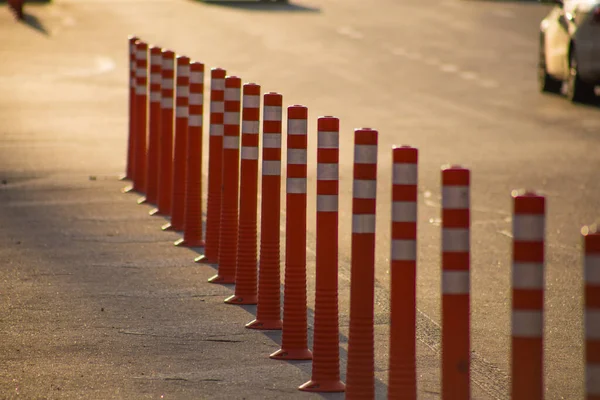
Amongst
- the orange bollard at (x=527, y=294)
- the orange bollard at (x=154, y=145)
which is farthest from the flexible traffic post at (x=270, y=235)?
the orange bollard at (x=154, y=145)

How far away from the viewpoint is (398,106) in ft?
70.2

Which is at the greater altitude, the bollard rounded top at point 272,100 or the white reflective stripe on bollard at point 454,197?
the bollard rounded top at point 272,100

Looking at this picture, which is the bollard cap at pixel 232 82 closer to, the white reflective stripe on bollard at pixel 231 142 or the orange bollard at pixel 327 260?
the white reflective stripe on bollard at pixel 231 142

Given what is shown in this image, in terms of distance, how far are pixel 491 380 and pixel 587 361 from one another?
8.15ft

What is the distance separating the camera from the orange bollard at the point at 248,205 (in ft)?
27.3

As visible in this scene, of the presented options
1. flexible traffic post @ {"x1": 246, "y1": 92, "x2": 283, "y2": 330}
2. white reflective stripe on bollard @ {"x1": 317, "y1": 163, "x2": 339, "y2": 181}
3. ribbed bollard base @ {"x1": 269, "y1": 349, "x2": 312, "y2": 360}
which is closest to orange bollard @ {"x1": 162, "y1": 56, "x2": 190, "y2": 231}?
flexible traffic post @ {"x1": 246, "y1": 92, "x2": 283, "y2": 330}

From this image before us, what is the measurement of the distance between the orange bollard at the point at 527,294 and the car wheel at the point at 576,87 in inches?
660

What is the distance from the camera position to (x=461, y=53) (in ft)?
97.1

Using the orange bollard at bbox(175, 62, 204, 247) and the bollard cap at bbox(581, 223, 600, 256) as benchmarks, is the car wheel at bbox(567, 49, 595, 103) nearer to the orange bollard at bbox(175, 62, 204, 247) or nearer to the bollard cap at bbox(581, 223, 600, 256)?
the orange bollard at bbox(175, 62, 204, 247)

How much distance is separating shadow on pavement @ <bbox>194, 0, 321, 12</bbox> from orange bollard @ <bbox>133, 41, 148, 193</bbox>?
90.8ft

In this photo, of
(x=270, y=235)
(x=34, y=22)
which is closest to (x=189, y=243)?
(x=270, y=235)

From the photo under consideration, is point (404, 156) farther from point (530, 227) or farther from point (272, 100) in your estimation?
point (272, 100)

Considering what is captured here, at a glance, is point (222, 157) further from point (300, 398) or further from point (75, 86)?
point (75, 86)

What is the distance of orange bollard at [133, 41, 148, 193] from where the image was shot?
13.0 meters
